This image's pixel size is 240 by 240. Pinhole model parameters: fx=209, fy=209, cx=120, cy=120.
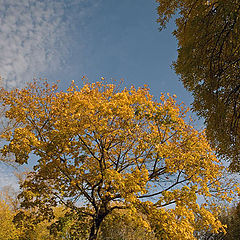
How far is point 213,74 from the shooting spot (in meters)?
4.75

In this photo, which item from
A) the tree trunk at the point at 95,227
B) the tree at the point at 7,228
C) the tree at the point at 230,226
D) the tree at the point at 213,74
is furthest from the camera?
the tree at the point at 230,226

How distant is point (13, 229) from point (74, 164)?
8.96 metres

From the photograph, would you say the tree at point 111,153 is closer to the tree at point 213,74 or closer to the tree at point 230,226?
the tree at point 213,74

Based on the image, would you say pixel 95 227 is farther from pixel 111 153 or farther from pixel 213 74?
pixel 213 74

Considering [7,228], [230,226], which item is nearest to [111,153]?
[7,228]

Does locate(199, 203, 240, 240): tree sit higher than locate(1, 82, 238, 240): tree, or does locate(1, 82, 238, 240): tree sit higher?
locate(1, 82, 238, 240): tree

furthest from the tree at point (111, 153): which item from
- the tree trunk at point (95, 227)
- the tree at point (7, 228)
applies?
the tree at point (7, 228)

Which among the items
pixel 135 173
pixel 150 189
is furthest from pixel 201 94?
pixel 150 189

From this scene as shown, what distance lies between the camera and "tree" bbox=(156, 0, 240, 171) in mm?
4312

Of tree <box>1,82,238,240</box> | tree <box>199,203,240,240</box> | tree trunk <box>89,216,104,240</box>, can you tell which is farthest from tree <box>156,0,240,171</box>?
tree <box>199,203,240,240</box>

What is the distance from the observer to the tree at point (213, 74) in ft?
14.1

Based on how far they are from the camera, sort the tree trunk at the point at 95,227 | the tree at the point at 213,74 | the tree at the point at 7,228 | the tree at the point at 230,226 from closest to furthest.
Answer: the tree at the point at 213,74 → the tree trunk at the point at 95,227 → the tree at the point at 7,228 → the tree at the point at 230,226

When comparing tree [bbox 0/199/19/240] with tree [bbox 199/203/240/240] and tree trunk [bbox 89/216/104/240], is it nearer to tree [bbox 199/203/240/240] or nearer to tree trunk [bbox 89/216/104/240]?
tree trunk [bbox 89/216/104/240]

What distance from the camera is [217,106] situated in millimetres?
4863
